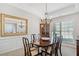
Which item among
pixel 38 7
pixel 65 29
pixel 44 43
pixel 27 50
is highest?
pixel 38 7

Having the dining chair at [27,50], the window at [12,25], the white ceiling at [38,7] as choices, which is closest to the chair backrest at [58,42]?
the dining chair at [27,50]

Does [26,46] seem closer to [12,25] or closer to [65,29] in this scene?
[12,25]

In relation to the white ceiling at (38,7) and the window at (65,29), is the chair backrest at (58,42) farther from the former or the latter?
the white ceiling at (38,7)

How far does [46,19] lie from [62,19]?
44 centimetres

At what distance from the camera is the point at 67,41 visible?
188 centimetres

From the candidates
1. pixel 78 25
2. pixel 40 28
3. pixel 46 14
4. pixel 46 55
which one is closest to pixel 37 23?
pixel 40 28

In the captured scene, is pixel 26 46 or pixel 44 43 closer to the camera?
pixel 26 46

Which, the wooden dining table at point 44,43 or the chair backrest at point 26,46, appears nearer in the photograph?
the chair backrest at point 26,46

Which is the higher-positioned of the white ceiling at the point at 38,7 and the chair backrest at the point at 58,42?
the white ceiling at the point at 38,7

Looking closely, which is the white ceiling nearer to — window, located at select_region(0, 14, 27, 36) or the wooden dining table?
window, located at select_region(0, 14, 27, 36)

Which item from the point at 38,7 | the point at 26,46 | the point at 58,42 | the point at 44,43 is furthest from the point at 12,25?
the point at 58,42

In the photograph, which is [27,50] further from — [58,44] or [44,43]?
[58,44]

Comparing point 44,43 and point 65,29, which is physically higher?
point 65,29

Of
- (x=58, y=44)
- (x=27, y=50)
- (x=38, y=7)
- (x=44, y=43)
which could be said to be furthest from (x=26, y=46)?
(x=38, y=7)
